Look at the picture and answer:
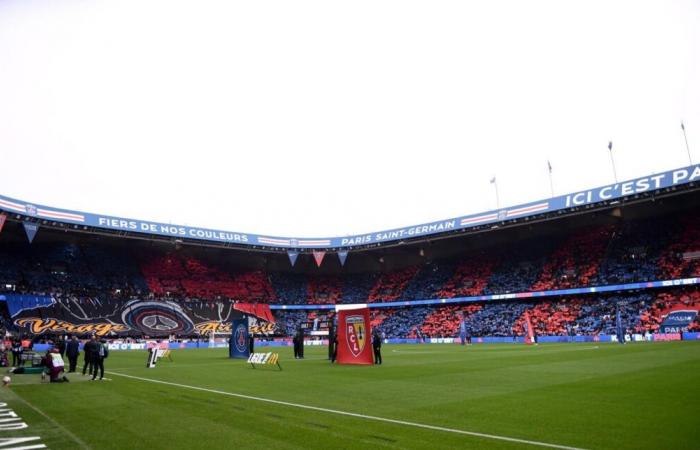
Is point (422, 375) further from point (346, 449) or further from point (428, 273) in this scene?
point (428, 273)

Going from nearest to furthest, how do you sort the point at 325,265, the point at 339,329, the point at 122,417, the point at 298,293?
the point at 122,417 < the point at 339,329 < the point at 298,293 < the point at 325,265

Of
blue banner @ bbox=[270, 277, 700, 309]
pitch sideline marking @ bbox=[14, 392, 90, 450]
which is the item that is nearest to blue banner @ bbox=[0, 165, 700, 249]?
blue banner @ bbox=[270, 277, 700, 309]

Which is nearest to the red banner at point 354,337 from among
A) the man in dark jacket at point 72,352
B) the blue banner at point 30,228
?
the man in dark jacket at point 72,352

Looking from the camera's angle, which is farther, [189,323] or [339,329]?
[189,323]

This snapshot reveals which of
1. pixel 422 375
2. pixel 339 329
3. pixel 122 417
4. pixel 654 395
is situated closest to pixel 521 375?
pixel 422 375

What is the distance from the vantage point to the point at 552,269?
5253 cm

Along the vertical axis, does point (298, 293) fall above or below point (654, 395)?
above


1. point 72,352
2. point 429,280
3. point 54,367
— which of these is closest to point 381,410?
point 54,367

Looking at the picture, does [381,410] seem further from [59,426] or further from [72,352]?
[72,352]

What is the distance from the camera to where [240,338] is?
2912cm

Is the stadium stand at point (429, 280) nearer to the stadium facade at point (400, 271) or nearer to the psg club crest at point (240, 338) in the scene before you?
the stadium facade at point (400, 271)

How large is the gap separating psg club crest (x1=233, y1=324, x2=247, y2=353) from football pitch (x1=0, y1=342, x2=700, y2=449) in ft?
40.3

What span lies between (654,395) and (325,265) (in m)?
66.0

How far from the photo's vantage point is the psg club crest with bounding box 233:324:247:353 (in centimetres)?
2902
